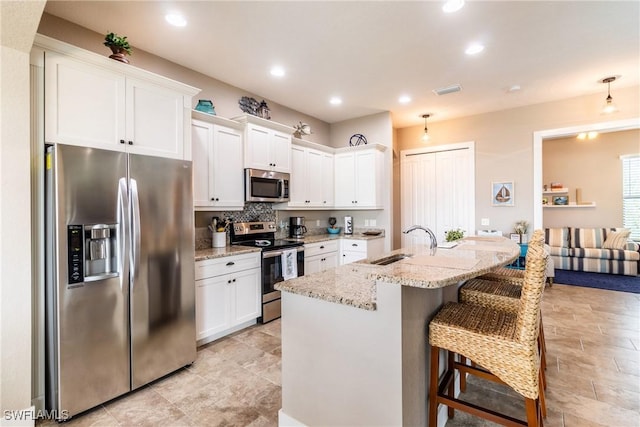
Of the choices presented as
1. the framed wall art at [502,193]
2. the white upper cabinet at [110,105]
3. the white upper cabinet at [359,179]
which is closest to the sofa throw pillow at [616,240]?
the framed wall art at [502,193]

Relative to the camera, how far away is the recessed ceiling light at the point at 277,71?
3337 millimetres

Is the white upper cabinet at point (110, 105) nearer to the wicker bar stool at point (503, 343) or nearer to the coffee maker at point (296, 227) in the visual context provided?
the coffee maker at point (296, 227)

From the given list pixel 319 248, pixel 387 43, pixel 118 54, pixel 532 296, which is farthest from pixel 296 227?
pixel 532 296

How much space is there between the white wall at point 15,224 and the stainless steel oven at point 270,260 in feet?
6.33

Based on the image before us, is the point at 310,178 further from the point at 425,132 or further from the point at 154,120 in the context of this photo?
the point at 154,120

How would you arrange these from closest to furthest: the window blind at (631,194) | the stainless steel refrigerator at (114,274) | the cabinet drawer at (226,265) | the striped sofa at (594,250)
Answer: the stainless steel refrigerator at (114,274) < the cabinet drawer at (226,265) < the striped sofa at (594,250) < the window blind at (631,194)

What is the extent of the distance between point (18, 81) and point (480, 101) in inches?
200

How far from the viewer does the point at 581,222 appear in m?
6.76

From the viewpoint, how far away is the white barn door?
5133 millimetres

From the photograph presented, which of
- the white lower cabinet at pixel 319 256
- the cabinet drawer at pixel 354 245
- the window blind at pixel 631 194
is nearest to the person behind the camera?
the white lower cabinet at pixel 319 256

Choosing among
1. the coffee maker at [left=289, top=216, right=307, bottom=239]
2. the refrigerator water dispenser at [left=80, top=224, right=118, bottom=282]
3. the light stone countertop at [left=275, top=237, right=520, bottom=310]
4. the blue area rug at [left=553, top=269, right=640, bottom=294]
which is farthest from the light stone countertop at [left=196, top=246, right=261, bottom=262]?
the blue area rug at [left=553, top=269, right=640, bottom=294]

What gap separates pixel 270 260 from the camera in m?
3.45

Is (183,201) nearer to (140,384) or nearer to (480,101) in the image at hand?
(140,384)

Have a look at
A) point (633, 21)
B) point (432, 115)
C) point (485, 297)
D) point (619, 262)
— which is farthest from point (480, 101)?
point (619, 262)
